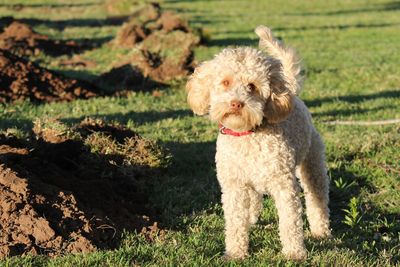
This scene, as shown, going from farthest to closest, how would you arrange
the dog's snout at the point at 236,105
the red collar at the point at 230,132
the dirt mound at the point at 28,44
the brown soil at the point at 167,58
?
the dirt mound at the point at 28,44 < the brown soil at the point at 167,58 < the red collar at the point at 230,132 < the dog's snout at the point at 236,105

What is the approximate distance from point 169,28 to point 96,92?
32.5 ft

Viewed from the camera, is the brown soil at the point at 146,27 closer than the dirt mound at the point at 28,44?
No

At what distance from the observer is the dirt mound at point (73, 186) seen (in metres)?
6.29

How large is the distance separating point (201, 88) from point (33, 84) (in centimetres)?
972

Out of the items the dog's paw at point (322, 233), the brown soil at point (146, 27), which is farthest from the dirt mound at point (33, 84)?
the dog's paw at point (322, 233)

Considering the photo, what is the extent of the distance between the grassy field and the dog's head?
4.24ft

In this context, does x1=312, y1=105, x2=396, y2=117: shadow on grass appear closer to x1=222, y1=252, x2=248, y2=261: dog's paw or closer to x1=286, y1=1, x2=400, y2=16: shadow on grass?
x1=222, y1=252, x2=248, y2=261: dog's paw

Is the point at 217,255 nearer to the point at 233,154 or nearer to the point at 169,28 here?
the point at 233,154

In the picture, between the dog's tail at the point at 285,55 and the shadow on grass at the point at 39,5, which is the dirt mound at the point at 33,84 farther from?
the shadow on grass at the point at 39,5

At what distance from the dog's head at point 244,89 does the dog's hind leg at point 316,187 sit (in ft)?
4.75

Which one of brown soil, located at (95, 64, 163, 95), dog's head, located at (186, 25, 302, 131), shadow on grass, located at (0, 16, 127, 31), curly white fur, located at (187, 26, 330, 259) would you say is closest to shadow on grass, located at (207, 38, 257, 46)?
shadow on grass, located at (0, 16, 127, 31)

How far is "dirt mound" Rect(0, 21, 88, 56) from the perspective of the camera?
20828 millimetres

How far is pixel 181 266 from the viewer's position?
5574mm

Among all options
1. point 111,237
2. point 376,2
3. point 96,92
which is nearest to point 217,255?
point 111,237
